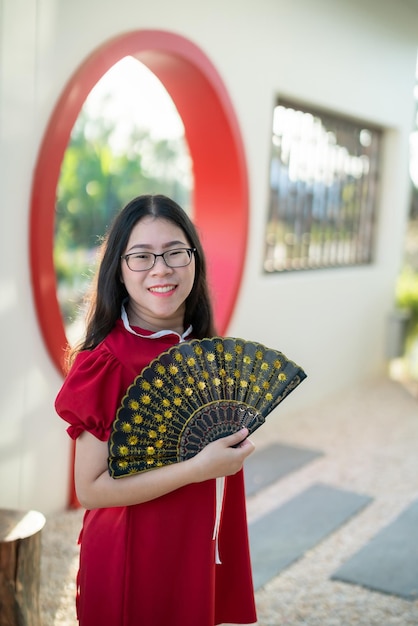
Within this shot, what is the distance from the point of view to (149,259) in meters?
1.89

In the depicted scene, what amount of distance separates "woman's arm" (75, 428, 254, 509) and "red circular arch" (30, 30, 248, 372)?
6.32 ft

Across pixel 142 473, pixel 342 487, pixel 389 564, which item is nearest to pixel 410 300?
pixel 342 487

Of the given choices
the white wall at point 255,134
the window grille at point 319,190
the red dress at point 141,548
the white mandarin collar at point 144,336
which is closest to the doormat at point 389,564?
the white wall at point 255,134

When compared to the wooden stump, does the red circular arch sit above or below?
above

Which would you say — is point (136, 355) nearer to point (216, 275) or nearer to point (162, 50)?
point (162, 50)

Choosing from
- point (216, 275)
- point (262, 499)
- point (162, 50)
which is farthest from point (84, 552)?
point (216, 275)

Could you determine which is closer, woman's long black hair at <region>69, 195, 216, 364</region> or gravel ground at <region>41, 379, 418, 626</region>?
woman's long black hair at <region>69, 195, 216, 364</region>

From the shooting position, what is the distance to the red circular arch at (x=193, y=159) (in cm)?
370

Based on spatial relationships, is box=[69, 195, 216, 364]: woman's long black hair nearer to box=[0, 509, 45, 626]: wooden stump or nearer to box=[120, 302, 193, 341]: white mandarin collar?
box=[120, 302, 193, 341]: white mandarin collar

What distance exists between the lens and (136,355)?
1894 mm

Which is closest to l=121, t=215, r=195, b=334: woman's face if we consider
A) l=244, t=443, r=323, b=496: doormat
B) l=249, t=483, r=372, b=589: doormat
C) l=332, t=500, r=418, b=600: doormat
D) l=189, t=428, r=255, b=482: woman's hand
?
l=189, t=428, r=255, b=482: woman's hand

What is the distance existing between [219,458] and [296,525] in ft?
8.47

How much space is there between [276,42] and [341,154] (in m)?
1.80

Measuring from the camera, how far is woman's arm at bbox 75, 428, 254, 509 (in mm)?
1788
